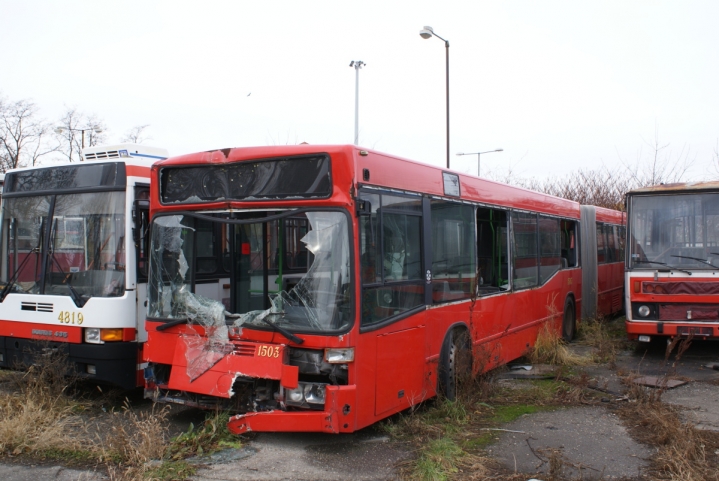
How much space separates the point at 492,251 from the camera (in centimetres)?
874

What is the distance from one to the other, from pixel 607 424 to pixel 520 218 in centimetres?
377

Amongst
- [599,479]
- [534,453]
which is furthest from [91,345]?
[599,479]

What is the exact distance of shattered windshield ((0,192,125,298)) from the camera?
280 inches

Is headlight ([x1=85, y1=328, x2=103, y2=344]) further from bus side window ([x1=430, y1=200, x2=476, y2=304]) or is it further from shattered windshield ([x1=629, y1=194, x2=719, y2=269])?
shattered windshield ([x1=629, y1=194, x2=719, y2=269])

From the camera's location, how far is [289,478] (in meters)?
5.15

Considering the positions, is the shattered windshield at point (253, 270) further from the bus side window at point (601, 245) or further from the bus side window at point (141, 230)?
the bus side window at point (601, 245)

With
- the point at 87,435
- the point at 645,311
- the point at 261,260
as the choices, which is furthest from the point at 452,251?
the point at 645,311

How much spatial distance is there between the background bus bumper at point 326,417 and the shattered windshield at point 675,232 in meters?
6.52

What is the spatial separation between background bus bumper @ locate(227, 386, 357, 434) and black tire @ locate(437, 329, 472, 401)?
6.04 feet

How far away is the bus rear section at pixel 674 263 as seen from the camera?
31.9ft

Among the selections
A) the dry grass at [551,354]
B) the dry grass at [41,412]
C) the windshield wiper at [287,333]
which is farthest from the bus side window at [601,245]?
the dry grass at [41,412]

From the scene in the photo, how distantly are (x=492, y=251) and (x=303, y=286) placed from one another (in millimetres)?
3822

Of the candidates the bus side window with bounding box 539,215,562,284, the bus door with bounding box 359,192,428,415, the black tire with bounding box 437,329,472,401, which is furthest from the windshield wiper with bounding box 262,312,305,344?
the bus side window with bounding box 539,215,562,284

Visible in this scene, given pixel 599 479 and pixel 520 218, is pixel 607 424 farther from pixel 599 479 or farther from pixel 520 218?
pixel 520 218
